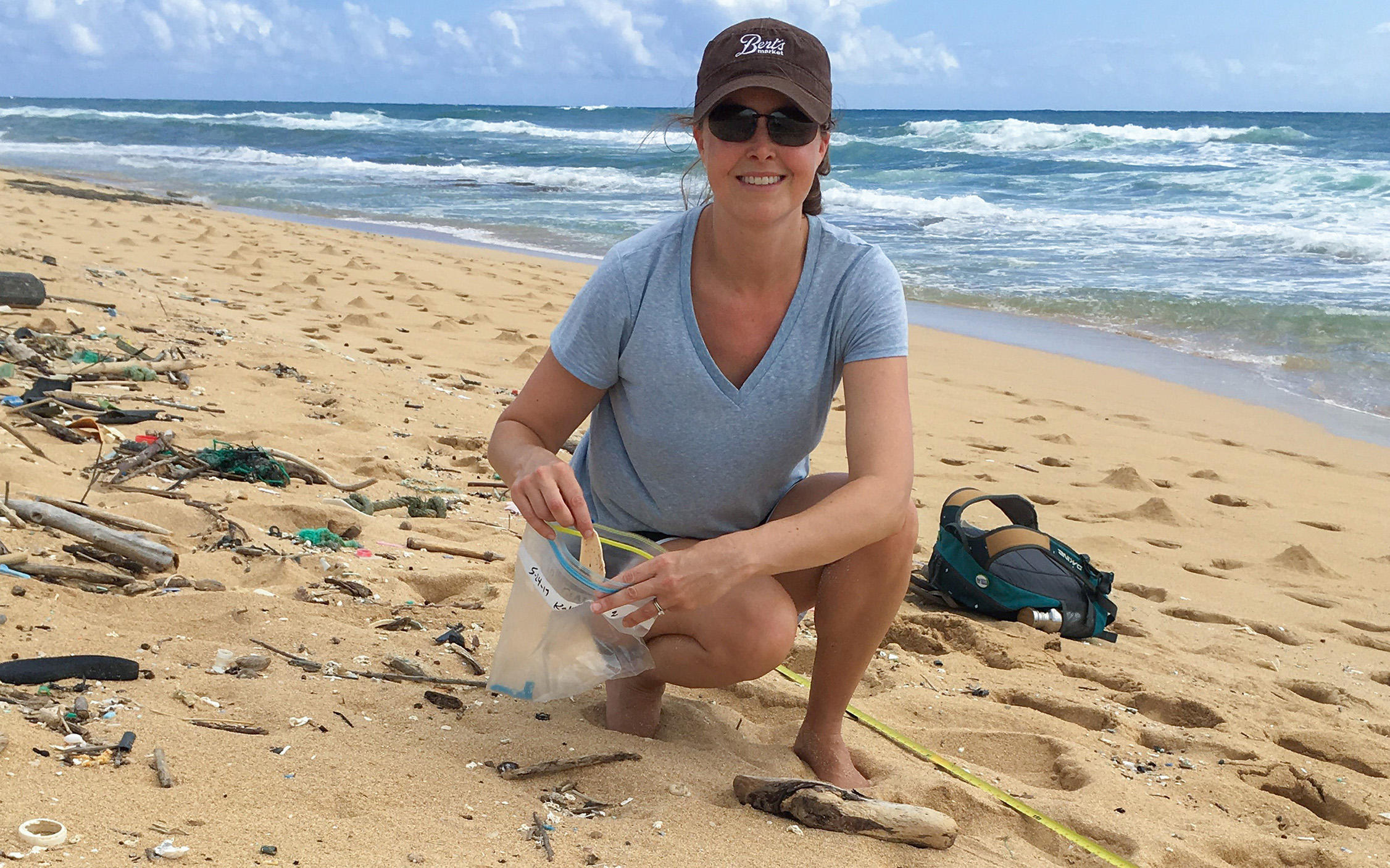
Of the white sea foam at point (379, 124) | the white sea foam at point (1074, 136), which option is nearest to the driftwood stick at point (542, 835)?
the white sea foam at point (1074, 136)

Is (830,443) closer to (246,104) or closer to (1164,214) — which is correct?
(1164,214)

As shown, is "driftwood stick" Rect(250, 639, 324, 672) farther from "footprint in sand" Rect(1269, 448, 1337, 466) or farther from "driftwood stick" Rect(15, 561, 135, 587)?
"footprint in sand" Rect(1269, 448, 1337, 466)

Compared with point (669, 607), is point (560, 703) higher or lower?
lower

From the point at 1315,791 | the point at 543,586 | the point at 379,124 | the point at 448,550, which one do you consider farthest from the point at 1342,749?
the point at 379,124

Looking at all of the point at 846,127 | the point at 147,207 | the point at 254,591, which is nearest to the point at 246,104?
the point at 846,127

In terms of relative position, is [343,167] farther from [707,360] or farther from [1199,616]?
[707,360]

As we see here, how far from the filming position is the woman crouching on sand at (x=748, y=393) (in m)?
2.10

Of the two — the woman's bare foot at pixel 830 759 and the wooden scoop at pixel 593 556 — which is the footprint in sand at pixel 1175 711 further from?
the wooden scoop at pixel 593 556

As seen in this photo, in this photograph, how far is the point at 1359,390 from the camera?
670 cm

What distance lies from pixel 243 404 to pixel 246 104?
84.0 m

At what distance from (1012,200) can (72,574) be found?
17.5 meters

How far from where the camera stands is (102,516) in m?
2.83

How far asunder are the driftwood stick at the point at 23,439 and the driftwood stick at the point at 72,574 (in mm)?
893

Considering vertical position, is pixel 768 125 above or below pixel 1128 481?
above
